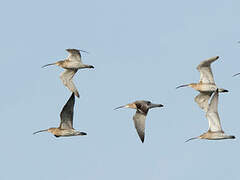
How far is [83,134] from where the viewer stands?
43844mm

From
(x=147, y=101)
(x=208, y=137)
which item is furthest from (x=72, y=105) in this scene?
(x=208, y=137)

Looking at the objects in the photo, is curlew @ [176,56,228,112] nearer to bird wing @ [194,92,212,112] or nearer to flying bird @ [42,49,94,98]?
bird wing @ [194,92,212,112]

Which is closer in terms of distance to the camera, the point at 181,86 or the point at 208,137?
the point at 208,137

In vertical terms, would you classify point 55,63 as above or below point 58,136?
above

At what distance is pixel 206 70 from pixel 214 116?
505 centimetres

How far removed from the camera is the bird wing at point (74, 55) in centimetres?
4722

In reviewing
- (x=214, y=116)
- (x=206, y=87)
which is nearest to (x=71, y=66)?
(x=206, y=87)

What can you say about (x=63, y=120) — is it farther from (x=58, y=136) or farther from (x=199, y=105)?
(x=199, y=105)

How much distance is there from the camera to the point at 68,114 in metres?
44.2

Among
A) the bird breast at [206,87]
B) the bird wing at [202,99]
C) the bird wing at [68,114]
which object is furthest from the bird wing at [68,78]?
the bird wing at [202,99]

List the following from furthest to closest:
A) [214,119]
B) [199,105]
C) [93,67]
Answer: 1. [199,105]
2. [93,67]
3. [214,119]

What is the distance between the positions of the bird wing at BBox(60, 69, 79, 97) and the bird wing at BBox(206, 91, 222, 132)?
7373 mm

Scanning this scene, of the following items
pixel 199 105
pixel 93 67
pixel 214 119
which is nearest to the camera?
pixel 214 119

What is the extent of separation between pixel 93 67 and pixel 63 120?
3616 millimetres
